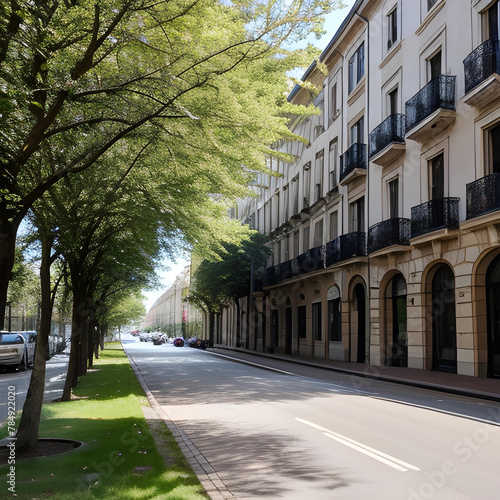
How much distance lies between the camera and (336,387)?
1808 centimetres

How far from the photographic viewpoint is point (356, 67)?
3247cm

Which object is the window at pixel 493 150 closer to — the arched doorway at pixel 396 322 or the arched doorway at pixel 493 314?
the arched doorway at pixel 493 314

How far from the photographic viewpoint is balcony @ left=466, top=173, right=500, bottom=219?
18.3 metres

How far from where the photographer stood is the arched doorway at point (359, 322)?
30.2 m

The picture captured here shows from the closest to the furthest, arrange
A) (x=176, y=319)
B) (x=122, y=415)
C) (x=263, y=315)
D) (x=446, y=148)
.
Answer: (x=122, y=415)
(x=446, y=148)
(x=263, y=315)
(x=176, y=319)

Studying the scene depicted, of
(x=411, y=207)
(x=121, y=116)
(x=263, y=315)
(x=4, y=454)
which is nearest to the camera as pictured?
(x=4, y=454)

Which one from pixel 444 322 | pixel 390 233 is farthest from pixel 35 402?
pixel 390 233

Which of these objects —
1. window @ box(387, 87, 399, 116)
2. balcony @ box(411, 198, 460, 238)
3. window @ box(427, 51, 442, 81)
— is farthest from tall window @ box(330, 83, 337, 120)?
balcony @ box(411, 198, 460, 238)

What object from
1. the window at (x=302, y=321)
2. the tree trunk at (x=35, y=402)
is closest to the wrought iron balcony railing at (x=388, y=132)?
the window at (x=302, y=321)

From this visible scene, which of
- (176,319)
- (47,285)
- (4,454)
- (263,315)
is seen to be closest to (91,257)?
(47,285)

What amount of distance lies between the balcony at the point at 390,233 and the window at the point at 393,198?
803 mm

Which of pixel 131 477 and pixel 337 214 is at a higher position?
pixel 337 214

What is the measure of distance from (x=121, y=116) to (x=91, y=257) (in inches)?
462

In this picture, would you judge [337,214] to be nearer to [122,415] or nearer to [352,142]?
[352,142]
